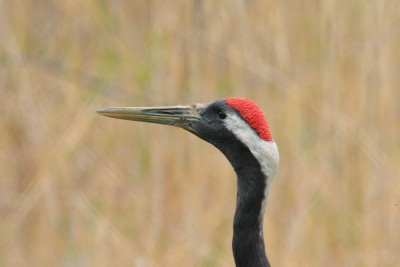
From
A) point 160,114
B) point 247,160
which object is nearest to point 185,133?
point 160,114

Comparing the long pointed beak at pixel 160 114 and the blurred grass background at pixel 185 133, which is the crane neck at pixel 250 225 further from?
the blurred grass background at pixel 185 133

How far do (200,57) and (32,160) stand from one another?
3.55 feet

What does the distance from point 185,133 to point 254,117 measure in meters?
1.88

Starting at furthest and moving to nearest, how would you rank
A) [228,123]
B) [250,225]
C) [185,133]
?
[185,133]
[228,123]
[250,225]

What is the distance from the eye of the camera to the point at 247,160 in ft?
12.5

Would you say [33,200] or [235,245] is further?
[33,200]

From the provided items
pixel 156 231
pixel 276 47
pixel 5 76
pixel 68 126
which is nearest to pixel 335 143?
pixel 276 47

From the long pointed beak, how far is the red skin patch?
0.69 feet

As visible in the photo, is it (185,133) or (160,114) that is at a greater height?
(185,133)

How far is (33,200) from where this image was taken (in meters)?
5.69

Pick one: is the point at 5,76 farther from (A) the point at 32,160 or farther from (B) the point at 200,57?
(B) the point at 200,57

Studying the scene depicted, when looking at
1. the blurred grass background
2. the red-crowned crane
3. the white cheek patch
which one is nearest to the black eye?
the red-crowned crane

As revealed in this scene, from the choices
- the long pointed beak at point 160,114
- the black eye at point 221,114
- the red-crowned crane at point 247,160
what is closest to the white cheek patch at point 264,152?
the red-crowned crane at point 247,160

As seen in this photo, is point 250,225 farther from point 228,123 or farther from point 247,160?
point 228,123
